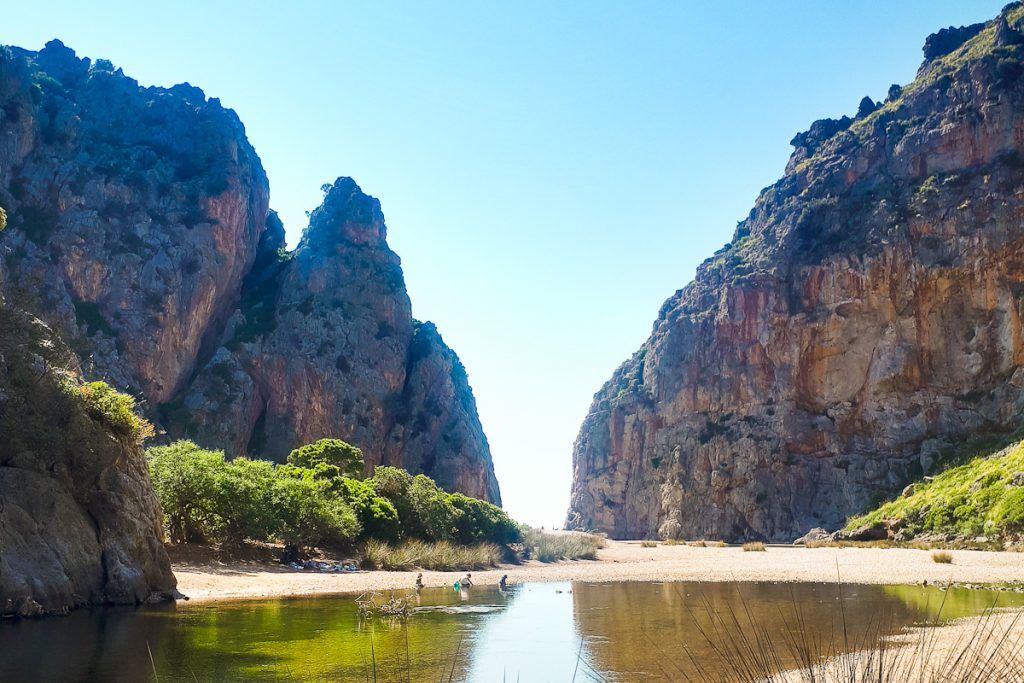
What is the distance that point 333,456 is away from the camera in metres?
54.6

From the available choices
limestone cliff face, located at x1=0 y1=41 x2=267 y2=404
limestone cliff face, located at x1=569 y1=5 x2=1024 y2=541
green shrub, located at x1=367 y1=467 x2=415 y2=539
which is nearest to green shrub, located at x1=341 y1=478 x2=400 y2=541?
green shrub, located at x1=367 y1=467 x2=415 y2=539

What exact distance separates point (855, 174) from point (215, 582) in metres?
104

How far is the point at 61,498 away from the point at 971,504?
180 feet

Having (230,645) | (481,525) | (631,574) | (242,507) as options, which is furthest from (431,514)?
(230,645)

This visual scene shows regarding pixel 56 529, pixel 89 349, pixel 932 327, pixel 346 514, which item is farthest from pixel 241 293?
pixel 932 327

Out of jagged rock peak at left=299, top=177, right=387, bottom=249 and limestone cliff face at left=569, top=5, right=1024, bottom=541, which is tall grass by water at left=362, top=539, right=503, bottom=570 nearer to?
limestone cliff face at left=569, top=5, right=1024, bottom=541

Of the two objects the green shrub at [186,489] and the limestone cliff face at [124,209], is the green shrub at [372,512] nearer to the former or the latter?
the green shrub at [186,489]

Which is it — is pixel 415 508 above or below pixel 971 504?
below

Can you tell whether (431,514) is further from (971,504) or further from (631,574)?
(971,504)

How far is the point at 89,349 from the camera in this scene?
6838 centimetres

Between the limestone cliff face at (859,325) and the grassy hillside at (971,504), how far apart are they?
16.7 m

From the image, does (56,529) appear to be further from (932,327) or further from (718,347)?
(718,347)

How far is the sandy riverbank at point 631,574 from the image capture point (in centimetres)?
2627

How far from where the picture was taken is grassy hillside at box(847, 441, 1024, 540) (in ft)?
141
